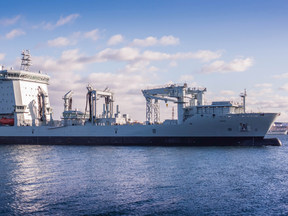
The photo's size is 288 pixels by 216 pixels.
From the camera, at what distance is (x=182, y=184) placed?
734 inches

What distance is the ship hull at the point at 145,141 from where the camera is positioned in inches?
1490

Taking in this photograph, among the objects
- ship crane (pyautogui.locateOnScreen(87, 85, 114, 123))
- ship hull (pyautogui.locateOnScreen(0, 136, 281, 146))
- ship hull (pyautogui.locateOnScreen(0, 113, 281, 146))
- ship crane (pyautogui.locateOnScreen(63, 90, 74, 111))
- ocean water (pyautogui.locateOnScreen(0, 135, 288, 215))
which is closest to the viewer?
ocean water (pyautogui.locateOnScreen(0, 135, 288, 215))

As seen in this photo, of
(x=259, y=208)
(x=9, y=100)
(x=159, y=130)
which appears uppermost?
(x=9, y=100)

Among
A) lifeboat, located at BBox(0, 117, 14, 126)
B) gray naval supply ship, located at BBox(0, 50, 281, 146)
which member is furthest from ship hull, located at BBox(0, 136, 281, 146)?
lifeboat, located at BBox(0, 117, 14, 126)

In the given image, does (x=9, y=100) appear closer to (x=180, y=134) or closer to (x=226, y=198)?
(x=180, y=134)

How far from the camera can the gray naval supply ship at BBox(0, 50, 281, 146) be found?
123 ft

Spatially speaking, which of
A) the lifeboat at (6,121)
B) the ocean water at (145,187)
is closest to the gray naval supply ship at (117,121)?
the lifeboat at (6,121)

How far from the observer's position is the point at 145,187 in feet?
58.5

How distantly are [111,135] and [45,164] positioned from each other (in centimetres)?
1857

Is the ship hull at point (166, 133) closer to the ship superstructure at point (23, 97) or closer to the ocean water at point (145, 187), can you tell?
the ship superstructure at point (23, 97)

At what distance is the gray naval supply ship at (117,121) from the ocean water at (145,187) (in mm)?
9910

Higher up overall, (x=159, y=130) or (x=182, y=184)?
(x=159, y=130)

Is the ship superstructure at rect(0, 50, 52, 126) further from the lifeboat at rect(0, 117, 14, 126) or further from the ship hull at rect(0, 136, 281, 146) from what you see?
the ship hull at rect(0, 136, 281, 146)

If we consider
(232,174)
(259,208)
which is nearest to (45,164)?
(232,174)
